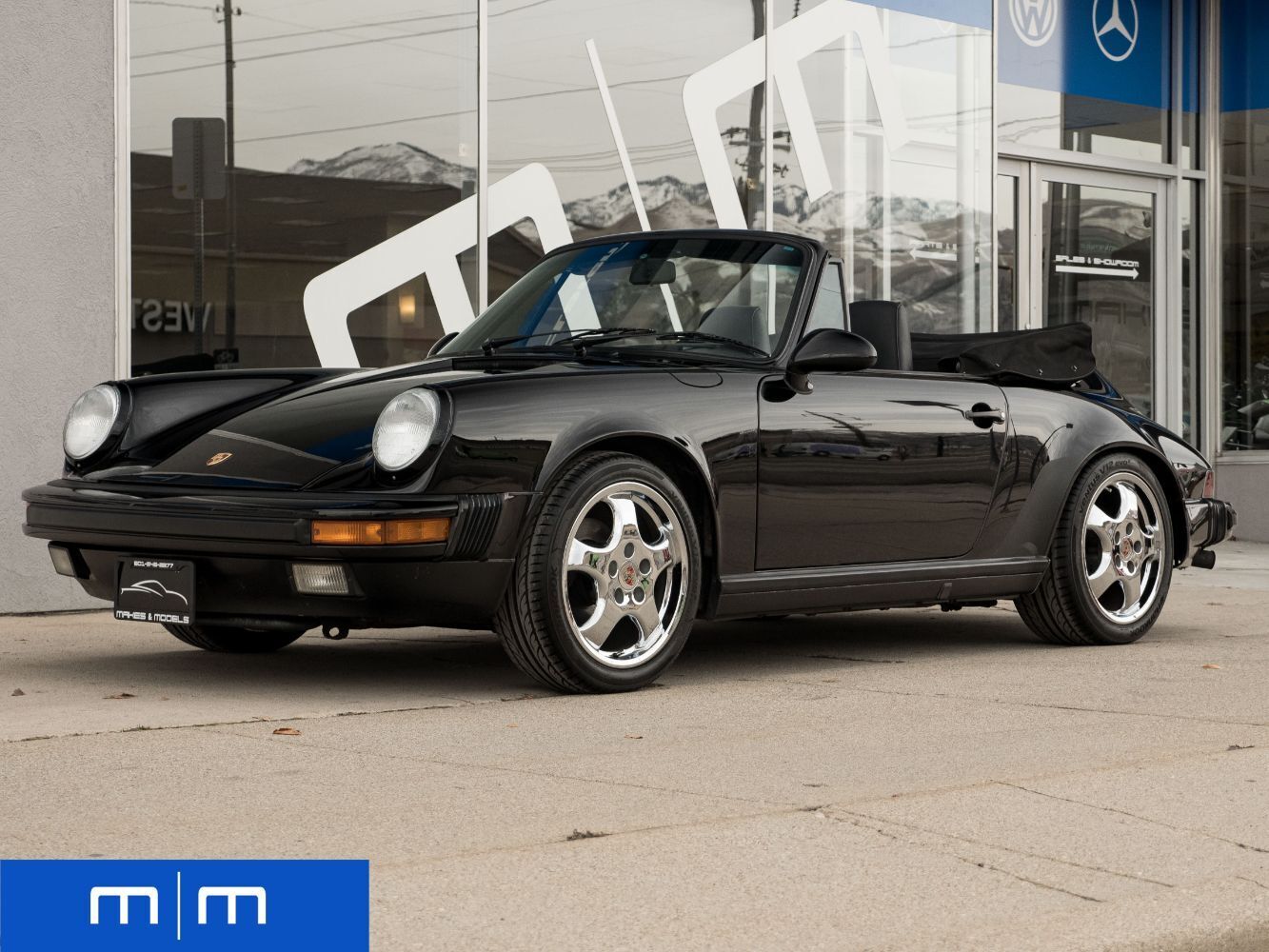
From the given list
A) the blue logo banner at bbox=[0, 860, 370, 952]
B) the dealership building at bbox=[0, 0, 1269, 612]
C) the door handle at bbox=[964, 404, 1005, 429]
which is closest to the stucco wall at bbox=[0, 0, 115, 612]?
the dealership building at bbox=[0, 0, 1269, 612]

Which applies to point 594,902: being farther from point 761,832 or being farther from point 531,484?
point 531,484

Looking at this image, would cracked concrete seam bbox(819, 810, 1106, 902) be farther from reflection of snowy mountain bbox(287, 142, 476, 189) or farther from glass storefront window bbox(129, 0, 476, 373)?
reflection of snowy mountain bbox(287, 142, 476, 189)

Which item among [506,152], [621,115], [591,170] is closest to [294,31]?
[506,152]

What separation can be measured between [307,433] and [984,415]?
2450mm

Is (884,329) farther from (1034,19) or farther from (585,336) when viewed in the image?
(1034,19)

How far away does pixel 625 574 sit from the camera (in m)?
5.45

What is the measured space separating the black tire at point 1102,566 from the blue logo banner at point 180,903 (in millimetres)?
4193

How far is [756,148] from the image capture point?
11398mm

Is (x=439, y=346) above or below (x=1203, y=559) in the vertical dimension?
above

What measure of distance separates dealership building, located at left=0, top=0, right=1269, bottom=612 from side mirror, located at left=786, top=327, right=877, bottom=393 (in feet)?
12.2

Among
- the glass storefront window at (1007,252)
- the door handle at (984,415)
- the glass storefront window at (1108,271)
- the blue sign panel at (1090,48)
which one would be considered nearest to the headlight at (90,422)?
the door handle at (984,415)

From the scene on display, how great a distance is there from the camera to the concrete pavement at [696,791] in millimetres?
3080

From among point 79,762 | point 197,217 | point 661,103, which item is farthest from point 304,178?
point 79,762

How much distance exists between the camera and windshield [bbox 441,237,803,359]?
20.3 ft
